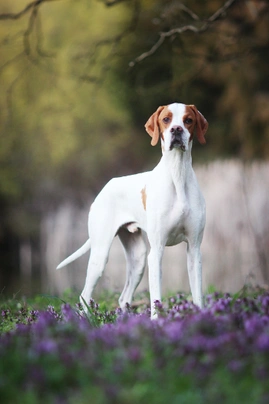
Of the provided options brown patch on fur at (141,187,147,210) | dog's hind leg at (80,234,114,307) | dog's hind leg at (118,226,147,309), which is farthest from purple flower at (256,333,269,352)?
dog's hind leg at (118,226,147,309)

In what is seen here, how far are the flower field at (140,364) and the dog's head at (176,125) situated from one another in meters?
1.63

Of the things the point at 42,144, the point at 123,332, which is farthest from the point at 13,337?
the point at 42,144

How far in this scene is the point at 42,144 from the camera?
56.5 feet

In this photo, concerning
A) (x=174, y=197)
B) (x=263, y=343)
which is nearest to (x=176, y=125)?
(x=174, y=197)

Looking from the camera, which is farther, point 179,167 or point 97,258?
point 97,258

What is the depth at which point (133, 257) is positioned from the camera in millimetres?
5527

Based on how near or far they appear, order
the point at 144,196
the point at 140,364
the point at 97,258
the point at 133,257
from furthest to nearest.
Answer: the point at 133,257 → the point at 97,258 → the point at 144,196 → the point at 140,364

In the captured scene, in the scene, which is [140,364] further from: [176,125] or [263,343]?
[176,125]

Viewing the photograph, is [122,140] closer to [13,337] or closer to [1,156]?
[1,156]

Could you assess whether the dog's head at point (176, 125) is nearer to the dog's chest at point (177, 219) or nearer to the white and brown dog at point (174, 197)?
the white and brown dog at point (174, 197)

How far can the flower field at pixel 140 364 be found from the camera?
232cm

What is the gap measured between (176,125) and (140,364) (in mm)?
2226

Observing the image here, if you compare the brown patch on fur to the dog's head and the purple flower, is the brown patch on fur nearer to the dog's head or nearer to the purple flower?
A: the dog's head

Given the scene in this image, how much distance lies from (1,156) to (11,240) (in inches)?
81.1
